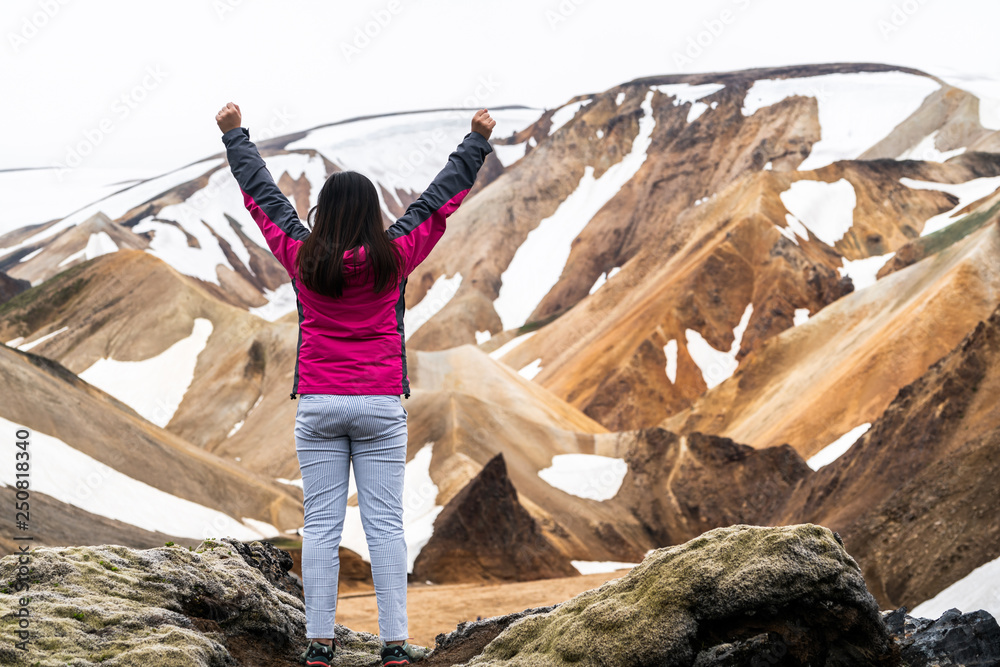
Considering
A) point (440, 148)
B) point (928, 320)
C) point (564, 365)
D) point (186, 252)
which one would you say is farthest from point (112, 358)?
point (440, 148)

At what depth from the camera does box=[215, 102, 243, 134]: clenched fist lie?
205 inches

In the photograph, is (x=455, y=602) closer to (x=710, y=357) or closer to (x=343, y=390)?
(x=343, y=390)

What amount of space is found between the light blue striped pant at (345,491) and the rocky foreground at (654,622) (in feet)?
1.68

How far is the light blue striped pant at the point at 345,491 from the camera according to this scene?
462cm

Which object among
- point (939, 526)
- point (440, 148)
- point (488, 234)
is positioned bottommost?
point (939, 526)

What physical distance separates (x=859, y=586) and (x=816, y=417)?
3152 centimetres

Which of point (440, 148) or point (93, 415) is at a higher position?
point (440, 148)

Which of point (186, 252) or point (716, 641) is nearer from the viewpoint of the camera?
point (716, 641)

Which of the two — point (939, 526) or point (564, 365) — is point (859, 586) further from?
point (564, 365)

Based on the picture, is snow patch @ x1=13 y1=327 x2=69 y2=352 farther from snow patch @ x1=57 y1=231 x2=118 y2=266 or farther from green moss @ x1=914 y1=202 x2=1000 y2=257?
green moss @ x1=914 y1=202 x2=1000 y2=257

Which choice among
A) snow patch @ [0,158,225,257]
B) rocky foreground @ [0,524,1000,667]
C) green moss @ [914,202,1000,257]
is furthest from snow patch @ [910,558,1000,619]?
snow patch @ [0,158,225,257]

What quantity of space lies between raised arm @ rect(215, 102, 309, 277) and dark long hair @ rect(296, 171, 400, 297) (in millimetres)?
177

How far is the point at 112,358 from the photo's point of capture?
169ft

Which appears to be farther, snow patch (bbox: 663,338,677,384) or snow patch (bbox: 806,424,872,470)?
snow patch (bbox: 663,338,677,384)
